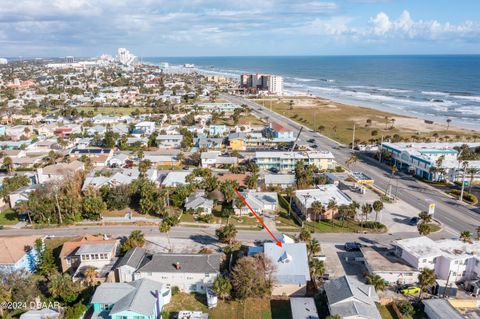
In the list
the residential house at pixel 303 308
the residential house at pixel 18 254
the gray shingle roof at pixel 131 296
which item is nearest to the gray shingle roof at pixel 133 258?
the gray shingle roof at pixel 131 296

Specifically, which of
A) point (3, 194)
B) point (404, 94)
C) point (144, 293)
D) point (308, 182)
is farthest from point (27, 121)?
point (404, 94)

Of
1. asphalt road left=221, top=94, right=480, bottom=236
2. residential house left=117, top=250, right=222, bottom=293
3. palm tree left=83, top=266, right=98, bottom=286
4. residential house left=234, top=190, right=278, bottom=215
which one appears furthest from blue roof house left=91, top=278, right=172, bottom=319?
asphalt road left=221, top=94, right=480, bottom=236

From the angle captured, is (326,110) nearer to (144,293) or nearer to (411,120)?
(411,120)

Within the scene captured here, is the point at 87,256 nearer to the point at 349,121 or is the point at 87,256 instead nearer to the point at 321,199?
the point at 321,199

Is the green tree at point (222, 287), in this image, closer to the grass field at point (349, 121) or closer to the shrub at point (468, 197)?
the shrub at point (468, 197)

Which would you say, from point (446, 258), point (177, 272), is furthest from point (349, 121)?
point (177, 272)

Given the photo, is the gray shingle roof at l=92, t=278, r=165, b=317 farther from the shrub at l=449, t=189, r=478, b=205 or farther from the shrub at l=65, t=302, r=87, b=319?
the shrub at l=449, t=189, r=478, b=205

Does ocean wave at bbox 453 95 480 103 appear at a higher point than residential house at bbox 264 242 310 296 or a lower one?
higher
